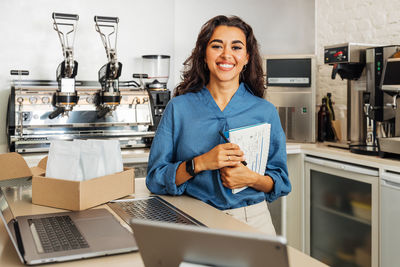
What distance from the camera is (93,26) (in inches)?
136

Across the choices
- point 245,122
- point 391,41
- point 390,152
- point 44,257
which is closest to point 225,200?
point 245,122

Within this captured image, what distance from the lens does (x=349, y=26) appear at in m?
3.65

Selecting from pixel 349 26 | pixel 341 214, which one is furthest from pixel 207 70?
pixel 349 26

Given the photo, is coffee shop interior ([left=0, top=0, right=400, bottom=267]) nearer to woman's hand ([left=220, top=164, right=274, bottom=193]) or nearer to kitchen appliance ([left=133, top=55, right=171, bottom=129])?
kitchen appliance ([left=133, top=55, right=171, bottom=129])

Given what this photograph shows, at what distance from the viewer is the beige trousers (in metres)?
1.66

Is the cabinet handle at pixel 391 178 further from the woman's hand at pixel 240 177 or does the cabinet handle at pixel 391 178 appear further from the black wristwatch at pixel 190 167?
the black wristwatch at pixel 190 167

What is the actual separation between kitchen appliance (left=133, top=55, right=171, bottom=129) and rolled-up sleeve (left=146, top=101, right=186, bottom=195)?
1496 mm

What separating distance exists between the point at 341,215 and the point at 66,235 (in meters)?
2.28

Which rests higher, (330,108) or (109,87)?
(109,87)

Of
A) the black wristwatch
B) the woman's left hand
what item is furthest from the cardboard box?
the woman's left hand

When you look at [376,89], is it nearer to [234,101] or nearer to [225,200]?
[234,101]

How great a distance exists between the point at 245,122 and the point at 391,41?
6.72 feet

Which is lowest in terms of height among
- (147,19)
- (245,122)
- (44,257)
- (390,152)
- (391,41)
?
(44,257)

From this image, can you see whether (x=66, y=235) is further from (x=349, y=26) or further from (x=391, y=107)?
(x=349, y=26)
